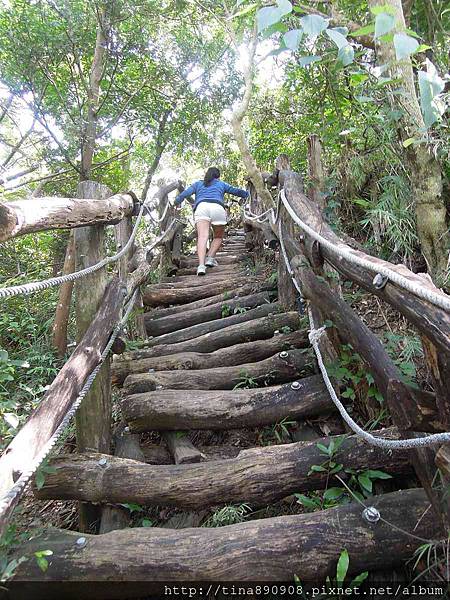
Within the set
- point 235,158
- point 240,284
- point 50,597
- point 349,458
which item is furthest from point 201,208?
point 235,158

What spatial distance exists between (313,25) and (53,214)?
3.65ft

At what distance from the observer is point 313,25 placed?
96cm

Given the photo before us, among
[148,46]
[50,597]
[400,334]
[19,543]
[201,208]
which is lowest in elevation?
[50,597]

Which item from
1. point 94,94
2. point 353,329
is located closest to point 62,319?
point 94,94

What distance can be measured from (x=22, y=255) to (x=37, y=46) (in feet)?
7.96

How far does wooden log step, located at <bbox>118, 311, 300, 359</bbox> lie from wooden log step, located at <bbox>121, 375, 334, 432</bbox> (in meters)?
0.80

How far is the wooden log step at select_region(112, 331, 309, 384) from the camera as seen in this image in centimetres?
279

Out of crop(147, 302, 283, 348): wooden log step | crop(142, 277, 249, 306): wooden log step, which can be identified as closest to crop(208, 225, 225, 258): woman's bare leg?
crop(142, 277, 249, 306): wooden log step

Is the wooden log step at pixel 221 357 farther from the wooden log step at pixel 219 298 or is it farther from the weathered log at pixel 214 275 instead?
the weathered log at pixel 214 275

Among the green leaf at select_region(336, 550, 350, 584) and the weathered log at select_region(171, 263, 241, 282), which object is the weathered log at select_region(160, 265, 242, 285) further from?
the green leaf at select_region(336, 550, 350, 584)

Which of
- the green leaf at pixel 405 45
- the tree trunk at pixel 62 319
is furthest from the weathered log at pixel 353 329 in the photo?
the tree trunk at pixel 62 319

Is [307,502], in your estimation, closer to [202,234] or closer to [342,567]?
[342,567]

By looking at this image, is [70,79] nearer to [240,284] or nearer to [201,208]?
[201,208]

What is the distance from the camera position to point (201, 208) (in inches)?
202
